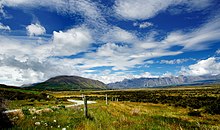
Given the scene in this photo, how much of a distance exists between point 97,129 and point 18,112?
994 cm

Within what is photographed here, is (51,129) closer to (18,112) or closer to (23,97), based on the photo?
(18,112)

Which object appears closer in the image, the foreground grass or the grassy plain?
the foreground grass

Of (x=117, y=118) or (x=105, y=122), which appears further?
(x=117, y=118)

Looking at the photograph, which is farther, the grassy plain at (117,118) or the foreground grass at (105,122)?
the grassy plain at (117,118)

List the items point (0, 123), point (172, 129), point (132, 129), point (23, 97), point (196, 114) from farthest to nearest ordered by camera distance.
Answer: point (23, 97)
point (196, 114)
point (0, 123)
point (132, 129)
point (172, 129)

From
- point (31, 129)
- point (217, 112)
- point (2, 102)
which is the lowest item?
point (217, 112)

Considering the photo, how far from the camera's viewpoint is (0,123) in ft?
32.4

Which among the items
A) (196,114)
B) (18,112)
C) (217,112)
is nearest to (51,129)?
(18,112)

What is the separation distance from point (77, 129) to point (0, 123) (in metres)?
3.47

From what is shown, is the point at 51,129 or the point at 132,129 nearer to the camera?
the point at 132,129

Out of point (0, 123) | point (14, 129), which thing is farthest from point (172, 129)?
point (0, 123)

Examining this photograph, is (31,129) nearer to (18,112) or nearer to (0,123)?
(0,123)

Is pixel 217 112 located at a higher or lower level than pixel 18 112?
lower

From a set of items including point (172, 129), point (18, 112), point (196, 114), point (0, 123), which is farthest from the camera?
point (196, 114)
